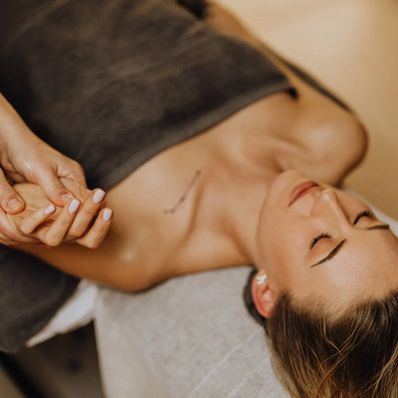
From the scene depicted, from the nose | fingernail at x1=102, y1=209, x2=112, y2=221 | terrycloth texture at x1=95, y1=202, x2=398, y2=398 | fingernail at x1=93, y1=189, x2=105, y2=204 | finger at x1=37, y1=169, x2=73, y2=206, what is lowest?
terrycloth texture at x1=95, y1=202, x2=398, y2=398

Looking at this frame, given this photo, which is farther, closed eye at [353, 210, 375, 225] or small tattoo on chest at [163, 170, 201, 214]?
small tattoo on chest at [163, 170, 201, 214]

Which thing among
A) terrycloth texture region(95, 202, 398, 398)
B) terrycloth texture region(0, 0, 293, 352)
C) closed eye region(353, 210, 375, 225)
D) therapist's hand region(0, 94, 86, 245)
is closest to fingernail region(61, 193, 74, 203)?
therapist's hand region(0, 94, 86, 245)

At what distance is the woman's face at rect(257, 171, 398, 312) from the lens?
1026 millimetres

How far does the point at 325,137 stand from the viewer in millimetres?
1438

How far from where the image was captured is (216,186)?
1364mm

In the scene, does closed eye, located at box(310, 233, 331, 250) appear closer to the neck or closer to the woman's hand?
the neck

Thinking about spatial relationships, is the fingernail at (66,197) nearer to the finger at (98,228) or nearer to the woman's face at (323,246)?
the finger at (98,228)

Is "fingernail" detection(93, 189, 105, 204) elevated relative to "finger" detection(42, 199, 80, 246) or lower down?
elevated

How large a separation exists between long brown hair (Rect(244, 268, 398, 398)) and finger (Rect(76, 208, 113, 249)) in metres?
0.45

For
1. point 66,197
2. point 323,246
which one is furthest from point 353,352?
point 66,197

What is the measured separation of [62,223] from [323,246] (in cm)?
53

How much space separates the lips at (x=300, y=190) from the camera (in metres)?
1.19

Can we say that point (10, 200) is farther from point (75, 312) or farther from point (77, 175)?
point (75, 312)

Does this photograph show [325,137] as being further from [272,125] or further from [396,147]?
[396,147]
